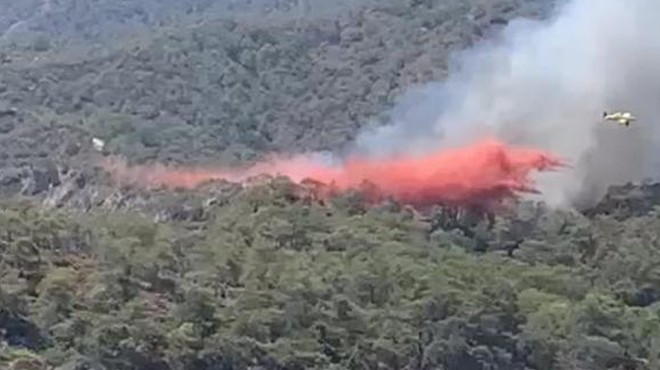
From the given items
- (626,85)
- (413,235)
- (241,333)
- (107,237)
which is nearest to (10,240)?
(107,237)

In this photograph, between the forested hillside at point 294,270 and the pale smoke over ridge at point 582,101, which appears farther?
the pale smoke over ridge at point 582,101

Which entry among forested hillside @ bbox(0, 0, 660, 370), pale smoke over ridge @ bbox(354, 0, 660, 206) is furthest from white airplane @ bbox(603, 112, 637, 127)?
forested hillside @ bbox(0, 0, 660, 370)

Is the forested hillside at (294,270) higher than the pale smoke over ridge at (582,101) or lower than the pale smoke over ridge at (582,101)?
lower

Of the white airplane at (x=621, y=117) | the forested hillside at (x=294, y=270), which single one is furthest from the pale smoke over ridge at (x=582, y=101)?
the forested hillside at (x=294, y=270)

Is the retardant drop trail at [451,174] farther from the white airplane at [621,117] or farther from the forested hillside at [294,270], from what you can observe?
the white airplane at [621,117]

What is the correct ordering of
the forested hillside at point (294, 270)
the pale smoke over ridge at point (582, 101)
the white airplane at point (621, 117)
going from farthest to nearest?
the pale smoke over ridge at point (582, 101)
the white airplane at point (621, 117)
the forested hillside at point (294, 270)

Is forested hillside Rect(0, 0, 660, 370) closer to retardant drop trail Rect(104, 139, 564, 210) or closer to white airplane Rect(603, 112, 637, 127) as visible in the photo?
retardant drop trail Rect(104, 139, 564, 210)
